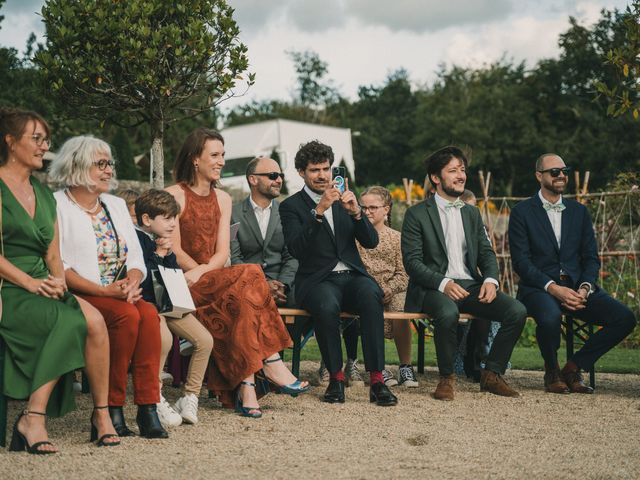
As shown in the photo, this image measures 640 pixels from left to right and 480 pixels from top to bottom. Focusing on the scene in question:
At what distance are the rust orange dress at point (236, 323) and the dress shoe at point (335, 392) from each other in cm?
57

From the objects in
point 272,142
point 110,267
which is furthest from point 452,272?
point 272,142

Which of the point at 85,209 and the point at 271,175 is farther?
the point at 271,175

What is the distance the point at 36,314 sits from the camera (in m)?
4.59

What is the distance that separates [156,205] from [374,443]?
86.5 inches

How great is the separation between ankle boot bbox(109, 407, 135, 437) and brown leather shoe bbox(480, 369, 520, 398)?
118 inches

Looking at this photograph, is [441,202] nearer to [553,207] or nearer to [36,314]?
[553,207]

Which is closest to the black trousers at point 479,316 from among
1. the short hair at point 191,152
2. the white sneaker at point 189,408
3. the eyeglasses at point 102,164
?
the white sneaker at point 189,408

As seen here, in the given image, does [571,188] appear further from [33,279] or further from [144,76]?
[33,279]

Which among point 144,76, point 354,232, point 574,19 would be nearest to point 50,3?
point 144,76

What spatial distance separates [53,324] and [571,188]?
37399 mm

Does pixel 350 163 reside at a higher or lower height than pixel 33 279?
higher

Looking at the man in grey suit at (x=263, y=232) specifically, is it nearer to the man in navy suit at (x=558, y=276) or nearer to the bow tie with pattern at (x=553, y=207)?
the man in navy suit at (x=558, y=276)

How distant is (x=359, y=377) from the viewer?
279 inches

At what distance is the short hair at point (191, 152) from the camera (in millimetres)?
6438
